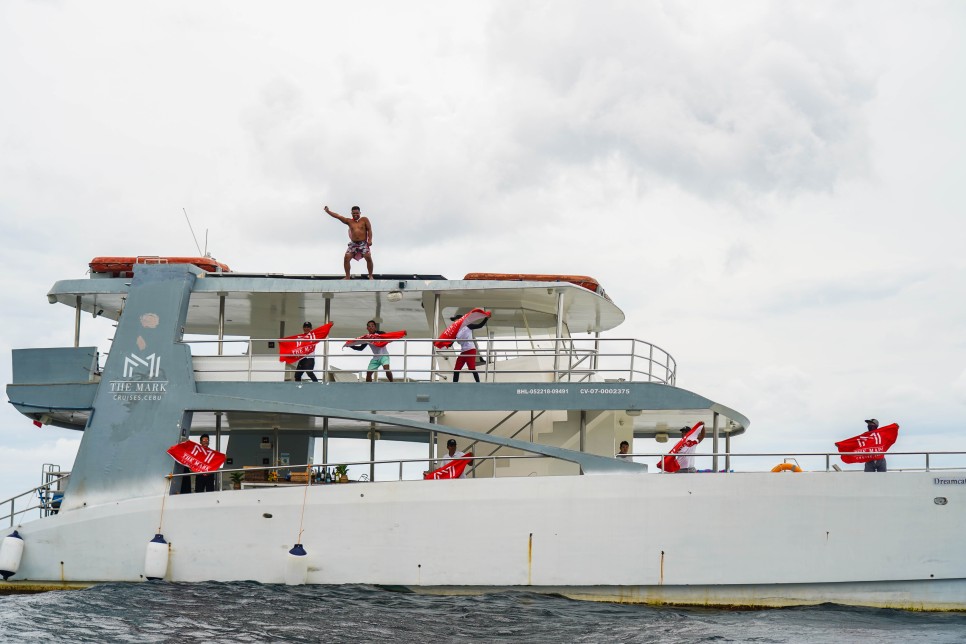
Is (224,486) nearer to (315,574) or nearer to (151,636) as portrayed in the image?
(315,574)

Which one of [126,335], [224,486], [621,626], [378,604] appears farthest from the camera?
[224,486]

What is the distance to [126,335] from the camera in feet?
57.6

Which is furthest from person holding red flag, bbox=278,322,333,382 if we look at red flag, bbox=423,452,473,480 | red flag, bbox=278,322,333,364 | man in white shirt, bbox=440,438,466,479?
red flag, bbox=423,452,473,480

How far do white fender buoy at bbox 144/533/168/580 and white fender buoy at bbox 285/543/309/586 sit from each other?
1917 mm

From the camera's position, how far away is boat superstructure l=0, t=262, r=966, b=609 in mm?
15359

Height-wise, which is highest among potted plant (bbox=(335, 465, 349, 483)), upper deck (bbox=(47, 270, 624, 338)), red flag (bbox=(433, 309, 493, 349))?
upper deck (bbox=(47, 270, 624, 338))

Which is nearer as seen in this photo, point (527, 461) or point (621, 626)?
point (621, 626)

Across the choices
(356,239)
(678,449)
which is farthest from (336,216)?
(678,449)

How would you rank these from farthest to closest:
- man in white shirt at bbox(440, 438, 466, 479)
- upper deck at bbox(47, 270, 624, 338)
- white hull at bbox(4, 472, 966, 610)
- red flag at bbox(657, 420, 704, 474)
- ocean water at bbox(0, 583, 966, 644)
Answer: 1. upper deck at bbox(47, 270, 624, 338)
2. red flag at bbox(657, 420, 704, 474)
3. man in white shirt at bbox(440, 438, 466, 479)
4. white hull at bbox(4, 472, 966, 610)
5. ocean water at bbox(0, 583, 966, 644)

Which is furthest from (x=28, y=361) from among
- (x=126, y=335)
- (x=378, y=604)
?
(x=378, y=604)

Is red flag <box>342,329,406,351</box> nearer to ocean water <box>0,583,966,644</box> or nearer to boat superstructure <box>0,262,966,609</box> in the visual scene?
boat superstructure <box>0,262,966,609</box>

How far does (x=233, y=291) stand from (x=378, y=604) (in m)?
5.91

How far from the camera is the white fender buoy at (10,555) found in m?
16.9

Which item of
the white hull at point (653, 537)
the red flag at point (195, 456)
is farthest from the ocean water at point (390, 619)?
the red flag at point (195, 456)
